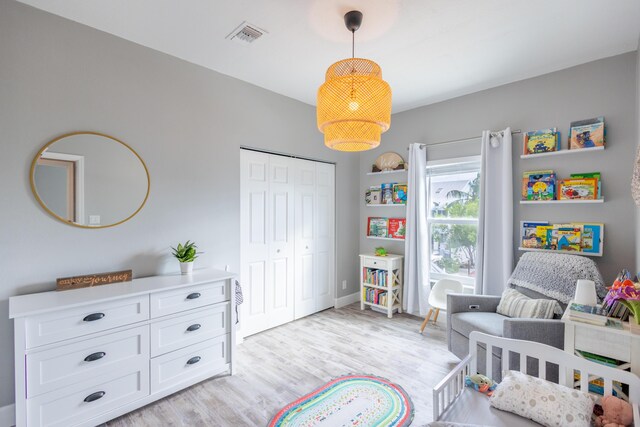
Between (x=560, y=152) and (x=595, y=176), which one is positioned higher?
(x=560, y=152)

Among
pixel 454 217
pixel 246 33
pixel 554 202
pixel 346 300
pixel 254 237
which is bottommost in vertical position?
pixel 346 300

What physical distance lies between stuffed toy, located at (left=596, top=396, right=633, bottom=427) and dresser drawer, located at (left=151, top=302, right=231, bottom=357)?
227cm

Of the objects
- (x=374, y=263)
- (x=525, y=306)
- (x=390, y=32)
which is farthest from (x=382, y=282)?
(x=390, y=32)

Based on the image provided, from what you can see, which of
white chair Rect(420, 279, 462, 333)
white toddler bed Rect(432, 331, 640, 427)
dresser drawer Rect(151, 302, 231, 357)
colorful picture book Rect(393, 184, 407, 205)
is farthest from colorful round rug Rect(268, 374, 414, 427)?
colorful picture book Rect(393, 184, 407, 205)

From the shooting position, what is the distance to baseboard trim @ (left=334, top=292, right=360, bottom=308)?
410 centimetres

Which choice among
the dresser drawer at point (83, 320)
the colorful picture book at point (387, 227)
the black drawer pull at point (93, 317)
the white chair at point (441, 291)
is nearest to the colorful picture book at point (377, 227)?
the colorful picture book at point (387, 227)

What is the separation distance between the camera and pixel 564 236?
2.67 metres

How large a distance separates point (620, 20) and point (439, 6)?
130 cm

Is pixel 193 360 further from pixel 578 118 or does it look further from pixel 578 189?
pixel 578 118

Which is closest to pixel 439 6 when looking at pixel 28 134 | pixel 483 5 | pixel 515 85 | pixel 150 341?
pixel 483 5

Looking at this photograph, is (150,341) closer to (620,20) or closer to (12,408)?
(12,408)

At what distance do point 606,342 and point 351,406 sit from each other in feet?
4.95

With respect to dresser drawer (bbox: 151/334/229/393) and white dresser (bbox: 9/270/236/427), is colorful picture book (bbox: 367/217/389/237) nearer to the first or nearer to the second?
white dresser (bbox: 9/270/236/427)

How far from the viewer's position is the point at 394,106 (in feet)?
12.4
